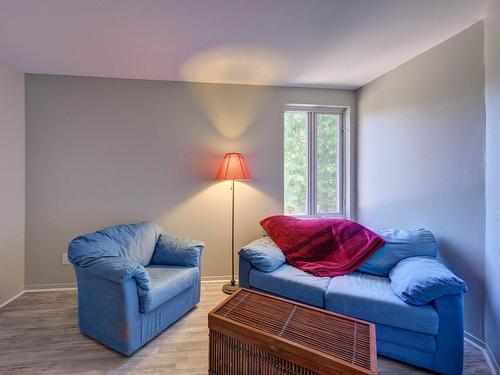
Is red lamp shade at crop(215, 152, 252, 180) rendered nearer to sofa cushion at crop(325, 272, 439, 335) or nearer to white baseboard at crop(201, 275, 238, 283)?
white baseboard at crop(201, 275, 238, 283)

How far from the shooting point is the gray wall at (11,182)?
7.86 ft

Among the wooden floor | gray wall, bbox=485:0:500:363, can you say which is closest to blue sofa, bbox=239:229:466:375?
the wooden floor

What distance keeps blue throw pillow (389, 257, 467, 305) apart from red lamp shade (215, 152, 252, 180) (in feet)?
5.41

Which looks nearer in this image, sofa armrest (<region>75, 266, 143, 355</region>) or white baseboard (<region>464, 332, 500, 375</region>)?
white baseboard (<region>464, 332, 500, 375</region>)

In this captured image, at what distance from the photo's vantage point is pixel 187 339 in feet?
6.34

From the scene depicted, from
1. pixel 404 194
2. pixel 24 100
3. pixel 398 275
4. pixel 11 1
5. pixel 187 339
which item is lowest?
pixel 187 339

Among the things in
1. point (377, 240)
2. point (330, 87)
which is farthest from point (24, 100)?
point (377, 240)

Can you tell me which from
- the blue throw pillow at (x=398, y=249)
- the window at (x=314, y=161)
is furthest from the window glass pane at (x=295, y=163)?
the blue throw pillow at (x=398, y=249)

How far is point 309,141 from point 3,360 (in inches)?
132

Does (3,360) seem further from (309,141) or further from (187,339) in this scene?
(309,141)

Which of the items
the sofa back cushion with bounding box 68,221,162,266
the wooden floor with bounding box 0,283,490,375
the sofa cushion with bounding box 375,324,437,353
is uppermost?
the sofa back cushion with bounding box 68,221,162,266

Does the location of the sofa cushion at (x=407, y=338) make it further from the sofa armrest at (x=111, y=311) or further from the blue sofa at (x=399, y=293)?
the sofa armrest at (x=111, y=311)

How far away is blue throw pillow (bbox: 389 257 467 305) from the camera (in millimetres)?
1547

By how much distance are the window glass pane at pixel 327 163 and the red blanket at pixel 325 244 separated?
805 millimetres
